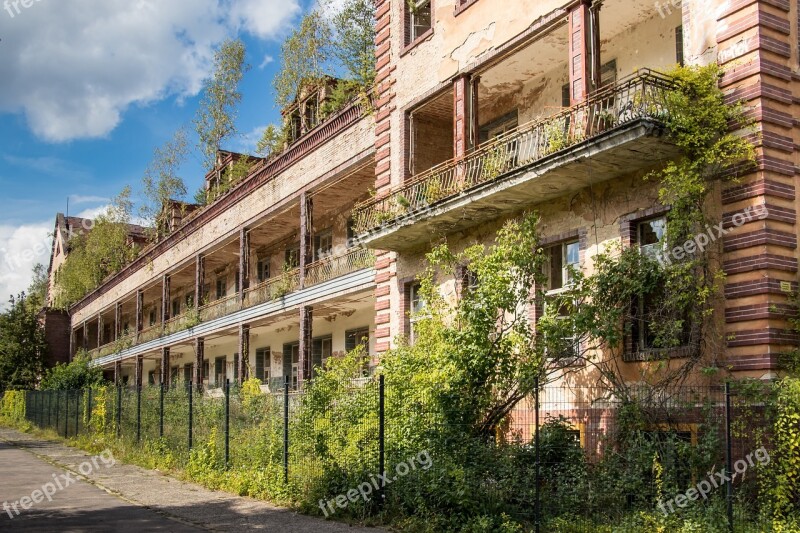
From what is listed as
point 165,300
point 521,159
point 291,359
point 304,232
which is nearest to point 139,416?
point 304,232

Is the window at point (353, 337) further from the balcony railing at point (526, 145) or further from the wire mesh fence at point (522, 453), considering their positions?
the wire mesh fence at point (522, 453)

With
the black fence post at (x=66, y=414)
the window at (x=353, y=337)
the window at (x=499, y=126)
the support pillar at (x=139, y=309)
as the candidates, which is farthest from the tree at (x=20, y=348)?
the window at (x=499, y=126)

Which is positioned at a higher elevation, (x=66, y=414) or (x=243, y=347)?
(x=243, y=347)

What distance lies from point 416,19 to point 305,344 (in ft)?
33.2

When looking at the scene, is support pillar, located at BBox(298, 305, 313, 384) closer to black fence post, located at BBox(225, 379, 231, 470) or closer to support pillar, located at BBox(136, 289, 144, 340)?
black fence post, located at BBox(225, 379, 231, 470)

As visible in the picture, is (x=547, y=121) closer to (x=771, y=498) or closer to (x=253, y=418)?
(x=771, y=498)

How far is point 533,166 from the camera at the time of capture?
1346cm

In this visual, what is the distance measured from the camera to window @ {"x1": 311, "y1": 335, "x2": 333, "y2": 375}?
2852 centimetres

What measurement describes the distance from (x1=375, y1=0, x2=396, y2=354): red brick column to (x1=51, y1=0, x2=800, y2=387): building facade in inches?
2.0

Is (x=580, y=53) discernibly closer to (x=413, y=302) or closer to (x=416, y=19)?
(x=416, y=19)

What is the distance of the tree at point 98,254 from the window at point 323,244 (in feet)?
73.0

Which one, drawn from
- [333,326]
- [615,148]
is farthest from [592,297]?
[333,326]

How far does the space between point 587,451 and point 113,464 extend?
44.7 ft

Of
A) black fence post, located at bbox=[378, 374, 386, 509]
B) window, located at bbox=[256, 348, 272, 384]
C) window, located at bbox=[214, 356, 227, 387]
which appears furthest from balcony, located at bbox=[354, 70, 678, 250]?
window, located at bbox=[214, 356, 227, 387]
